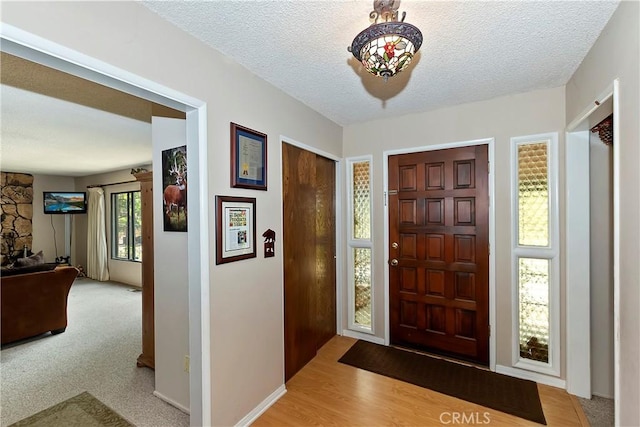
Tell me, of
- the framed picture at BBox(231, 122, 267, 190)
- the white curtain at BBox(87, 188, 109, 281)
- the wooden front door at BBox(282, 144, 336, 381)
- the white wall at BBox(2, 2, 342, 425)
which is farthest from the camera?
the white curtain at BBox(87, 188, 109, 281)

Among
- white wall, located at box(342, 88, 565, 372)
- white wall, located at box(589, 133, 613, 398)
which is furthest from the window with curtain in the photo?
white wall, located at box(589, 133, 613, 398)

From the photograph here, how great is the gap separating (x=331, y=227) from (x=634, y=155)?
2.33 meters

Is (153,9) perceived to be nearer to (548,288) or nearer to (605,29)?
(605,29)

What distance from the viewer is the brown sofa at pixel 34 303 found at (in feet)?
10.00

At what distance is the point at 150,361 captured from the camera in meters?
2.55

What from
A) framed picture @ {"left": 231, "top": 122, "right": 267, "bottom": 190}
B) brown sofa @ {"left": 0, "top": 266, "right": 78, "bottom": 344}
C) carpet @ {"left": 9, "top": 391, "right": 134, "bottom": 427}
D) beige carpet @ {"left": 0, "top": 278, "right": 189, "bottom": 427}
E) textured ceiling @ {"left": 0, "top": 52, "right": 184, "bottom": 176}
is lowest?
beige carpet @ {"left": 0, "top": 278, "right": 189, "bottom": 427}

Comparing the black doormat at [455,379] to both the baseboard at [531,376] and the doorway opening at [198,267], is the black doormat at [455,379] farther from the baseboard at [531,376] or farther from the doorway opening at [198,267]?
the doorway opening at [198,267]

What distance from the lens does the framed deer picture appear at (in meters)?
1.98

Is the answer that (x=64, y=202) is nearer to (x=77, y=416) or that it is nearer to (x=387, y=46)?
(x=77, y=416)

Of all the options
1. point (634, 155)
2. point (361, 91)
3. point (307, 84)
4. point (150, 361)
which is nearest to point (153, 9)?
point (307, 84)

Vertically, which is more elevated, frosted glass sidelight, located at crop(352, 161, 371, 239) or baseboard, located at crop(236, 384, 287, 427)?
frosted glass sidelight, located at crop(352, 161, 371, 239)

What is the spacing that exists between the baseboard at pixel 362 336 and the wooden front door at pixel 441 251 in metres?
0.19

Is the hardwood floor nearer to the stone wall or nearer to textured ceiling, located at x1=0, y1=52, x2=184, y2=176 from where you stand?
textured ceiling, located at x1=0, y1=52, x2=184, y2=176

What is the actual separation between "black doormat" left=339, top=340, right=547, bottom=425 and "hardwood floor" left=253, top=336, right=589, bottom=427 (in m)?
0.06
